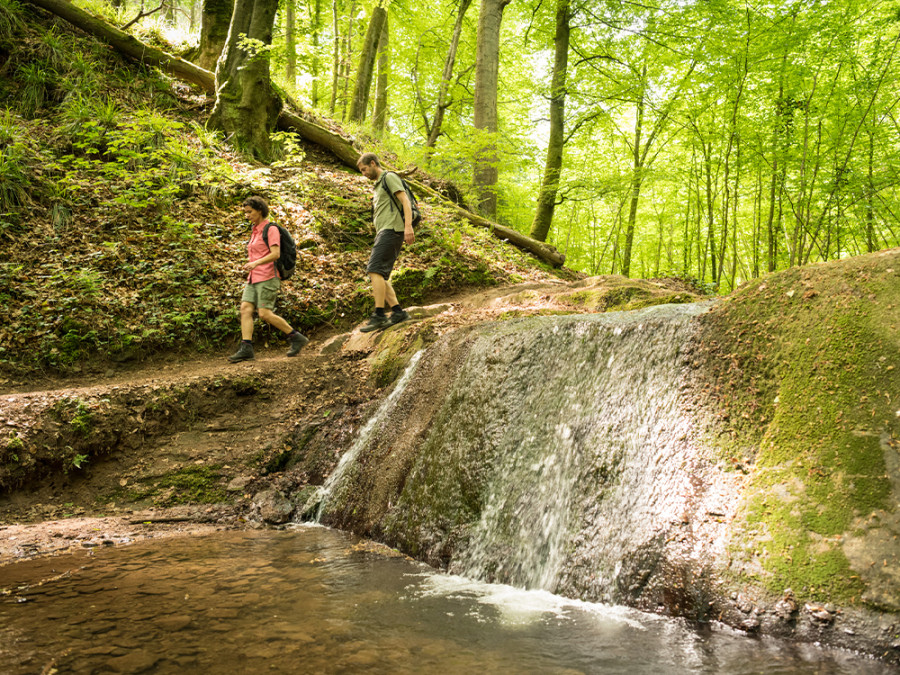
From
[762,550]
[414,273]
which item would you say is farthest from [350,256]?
[762,550]

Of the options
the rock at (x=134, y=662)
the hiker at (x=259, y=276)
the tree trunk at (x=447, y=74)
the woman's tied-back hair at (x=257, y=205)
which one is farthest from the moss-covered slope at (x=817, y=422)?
the tree trunk at (x=447, y=74)

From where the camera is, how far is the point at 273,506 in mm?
5508

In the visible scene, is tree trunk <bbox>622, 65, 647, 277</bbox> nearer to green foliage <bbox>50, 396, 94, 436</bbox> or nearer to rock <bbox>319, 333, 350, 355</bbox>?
rock <bbox>319, 333, 350, 355</bbox>

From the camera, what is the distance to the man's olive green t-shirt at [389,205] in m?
6.88

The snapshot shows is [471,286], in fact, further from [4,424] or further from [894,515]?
[894,515]

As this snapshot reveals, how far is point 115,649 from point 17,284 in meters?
7.06

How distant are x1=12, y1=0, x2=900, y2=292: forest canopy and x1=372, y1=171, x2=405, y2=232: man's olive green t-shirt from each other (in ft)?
16.2

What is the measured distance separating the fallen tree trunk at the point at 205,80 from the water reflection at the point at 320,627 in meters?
9.32

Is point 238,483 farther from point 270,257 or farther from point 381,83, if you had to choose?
point 381,83

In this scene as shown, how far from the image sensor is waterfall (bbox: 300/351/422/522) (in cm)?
556

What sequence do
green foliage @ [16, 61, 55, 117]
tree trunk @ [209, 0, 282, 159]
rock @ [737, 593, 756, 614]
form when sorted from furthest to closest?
tree trunk @ [209, 0, 282, 159]
green foliage @ [16, 61, 55, 117]
rock @ [737, 593, 756, 614]

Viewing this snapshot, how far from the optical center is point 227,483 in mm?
5777

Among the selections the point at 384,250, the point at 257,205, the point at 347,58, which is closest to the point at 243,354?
the point at 257,205

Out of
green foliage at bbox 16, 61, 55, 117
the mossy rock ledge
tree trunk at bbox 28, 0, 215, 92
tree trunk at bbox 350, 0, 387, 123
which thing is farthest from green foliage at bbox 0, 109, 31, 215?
tree trunk at bbox 350, 0, 387, 123
